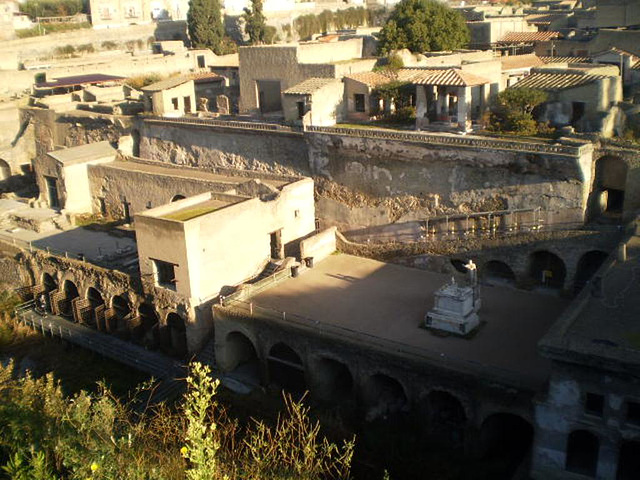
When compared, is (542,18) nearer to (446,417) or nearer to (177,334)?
(177,334)

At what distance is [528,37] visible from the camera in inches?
1545

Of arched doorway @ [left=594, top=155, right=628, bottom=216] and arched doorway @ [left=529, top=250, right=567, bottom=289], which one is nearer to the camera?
arched doorway @ [left=529, top=250, right=567, bottom=289]

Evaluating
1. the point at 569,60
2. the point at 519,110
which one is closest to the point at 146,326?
the point at 519,110


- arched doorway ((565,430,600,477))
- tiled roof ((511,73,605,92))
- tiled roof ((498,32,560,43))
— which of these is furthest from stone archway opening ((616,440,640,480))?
tiled roof ((498,32,560,43))

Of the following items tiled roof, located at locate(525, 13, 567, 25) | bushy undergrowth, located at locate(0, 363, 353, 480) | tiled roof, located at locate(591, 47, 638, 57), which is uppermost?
tiled roof, located at locate(525, 13, 567, 25)

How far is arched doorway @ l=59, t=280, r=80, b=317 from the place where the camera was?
90.0 ft

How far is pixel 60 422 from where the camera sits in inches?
498

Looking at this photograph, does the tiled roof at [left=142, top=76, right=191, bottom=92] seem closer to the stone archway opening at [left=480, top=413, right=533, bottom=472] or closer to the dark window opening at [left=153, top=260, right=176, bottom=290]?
the dark window opening at [left=153, top=260, right=176, bottom=290]

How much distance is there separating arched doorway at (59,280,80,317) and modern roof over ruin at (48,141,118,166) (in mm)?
7196

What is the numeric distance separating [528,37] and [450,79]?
15255 millimetres

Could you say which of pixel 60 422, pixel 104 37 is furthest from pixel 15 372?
pixel 104 37

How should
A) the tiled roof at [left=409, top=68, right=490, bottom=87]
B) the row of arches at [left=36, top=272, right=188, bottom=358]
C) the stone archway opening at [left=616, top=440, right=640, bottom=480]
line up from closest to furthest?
the stone archway opening at [left=616, top=440, right=640, bottom=480] < the row of arches at [left=36, top=272, right=188, bottom=358] < the tiled roof at [left=409, top=68, right=490, bottom=87]

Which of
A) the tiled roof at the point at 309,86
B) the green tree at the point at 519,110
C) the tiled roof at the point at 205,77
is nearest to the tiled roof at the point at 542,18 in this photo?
the tiled roof at the point at 205,77

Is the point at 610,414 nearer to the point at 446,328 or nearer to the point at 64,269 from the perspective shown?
the point at 446,328
